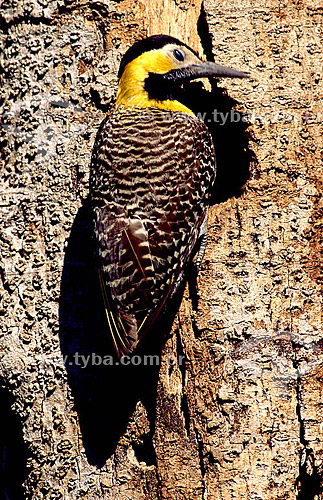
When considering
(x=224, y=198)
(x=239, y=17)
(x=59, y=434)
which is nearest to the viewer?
(x=59, y=434)

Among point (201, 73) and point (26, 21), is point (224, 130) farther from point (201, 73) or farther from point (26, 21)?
point (26, 21)

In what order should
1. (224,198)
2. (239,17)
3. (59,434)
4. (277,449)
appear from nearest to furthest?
1. (277,449)
2. (59,434)
3. (239,17)
4. (224,198)

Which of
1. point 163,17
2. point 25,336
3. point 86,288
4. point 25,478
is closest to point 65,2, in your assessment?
point 163,17

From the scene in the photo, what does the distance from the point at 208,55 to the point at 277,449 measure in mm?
2294

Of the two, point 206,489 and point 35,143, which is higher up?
point 35,143

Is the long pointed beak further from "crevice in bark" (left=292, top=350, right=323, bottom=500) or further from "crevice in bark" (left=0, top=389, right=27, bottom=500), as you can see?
"crevice in bark" (left=0, top=389, right=27, bottom=500)

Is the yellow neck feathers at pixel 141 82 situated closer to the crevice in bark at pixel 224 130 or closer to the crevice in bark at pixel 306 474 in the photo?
the crevice in bark at pixel 224 130

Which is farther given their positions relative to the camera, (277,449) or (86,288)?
(86,288)

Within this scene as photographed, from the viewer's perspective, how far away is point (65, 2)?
401cm

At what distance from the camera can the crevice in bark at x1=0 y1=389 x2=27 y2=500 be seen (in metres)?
3.73

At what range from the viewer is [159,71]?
4242mm

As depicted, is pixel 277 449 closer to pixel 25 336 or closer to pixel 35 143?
pixel 25 336

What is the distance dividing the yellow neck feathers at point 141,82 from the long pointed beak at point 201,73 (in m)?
0.06

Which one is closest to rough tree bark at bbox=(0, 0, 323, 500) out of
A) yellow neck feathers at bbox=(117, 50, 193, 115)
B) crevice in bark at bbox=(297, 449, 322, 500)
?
crevice in bark at bbox=(297, 449, 322, 500)
